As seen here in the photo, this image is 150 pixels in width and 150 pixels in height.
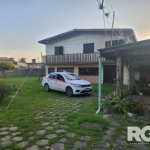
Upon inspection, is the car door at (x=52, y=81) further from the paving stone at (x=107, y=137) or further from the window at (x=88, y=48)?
the window at (x=88, y=48)

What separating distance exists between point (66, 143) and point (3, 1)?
994 cm

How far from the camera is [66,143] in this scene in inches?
123

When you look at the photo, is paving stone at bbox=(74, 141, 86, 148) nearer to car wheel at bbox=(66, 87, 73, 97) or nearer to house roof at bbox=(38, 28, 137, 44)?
car wheel at bbox=(66, 87, 73, 97)

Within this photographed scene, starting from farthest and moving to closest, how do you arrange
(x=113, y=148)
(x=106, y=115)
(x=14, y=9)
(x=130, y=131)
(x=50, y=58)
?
(x=50, y=58)
(x=14, y=9)
(x=106, y=115)
(x=130, y=131)
(x=113, y=148)

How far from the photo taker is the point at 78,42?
60.2ft

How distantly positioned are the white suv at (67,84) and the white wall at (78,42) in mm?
8294

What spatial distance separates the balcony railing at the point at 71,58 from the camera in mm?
16484

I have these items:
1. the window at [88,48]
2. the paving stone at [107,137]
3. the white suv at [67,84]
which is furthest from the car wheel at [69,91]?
the window at [88,48]

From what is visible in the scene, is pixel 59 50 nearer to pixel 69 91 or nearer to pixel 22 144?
pixel 69 91

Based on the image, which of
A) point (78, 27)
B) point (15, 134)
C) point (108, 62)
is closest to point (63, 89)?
point (15, 134)

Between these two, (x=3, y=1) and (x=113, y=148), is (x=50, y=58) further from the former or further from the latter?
(x=113, y=148)
